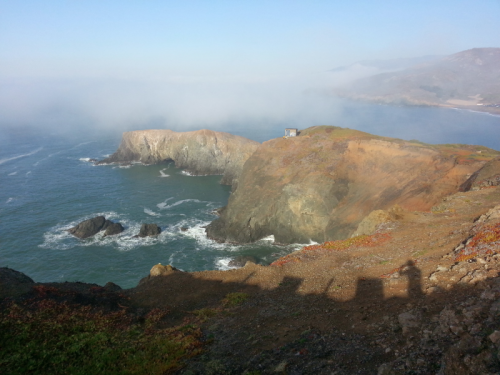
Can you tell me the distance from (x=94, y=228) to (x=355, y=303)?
47.0 meters

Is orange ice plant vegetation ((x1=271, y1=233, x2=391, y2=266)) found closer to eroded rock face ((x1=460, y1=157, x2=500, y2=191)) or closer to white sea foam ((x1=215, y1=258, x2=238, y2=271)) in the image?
eroded rock face ((x1=460, y1=157, x2=500, y2=191))

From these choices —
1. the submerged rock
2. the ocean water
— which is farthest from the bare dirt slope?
the ocean water

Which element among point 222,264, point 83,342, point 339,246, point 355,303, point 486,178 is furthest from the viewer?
point 222,264

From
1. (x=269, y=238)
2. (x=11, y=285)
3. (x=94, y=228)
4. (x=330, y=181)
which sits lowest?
(x=269, y=238)

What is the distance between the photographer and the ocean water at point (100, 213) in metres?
43.7

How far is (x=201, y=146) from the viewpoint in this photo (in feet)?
289

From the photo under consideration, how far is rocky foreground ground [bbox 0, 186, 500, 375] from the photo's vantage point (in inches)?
374

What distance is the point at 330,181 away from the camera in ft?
166

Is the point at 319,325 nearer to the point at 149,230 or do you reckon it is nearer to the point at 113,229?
the point at 149,230

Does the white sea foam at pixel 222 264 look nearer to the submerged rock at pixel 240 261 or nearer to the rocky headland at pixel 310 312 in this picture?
the submerged rock at pixel 240 261

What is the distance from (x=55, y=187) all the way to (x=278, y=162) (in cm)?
4992

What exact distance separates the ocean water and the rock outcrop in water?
3.40 meters

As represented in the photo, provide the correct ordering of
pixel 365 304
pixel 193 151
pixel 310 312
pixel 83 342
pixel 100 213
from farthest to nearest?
pixel 193 151 < pixel 100 213 < pixel 310 312 < pixel 365 304 < pixel 83 342

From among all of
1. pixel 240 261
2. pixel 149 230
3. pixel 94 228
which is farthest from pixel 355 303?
pixel 94 228
